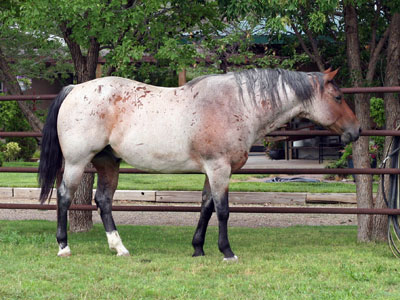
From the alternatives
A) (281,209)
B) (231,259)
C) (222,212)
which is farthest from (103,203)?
(281,209)

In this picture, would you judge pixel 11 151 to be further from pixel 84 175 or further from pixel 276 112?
pixel 276 112

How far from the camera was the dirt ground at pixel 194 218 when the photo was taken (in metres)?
9.59

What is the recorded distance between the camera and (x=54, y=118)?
19.7 feet

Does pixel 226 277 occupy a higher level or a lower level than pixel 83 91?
lower

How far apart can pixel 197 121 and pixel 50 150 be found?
1.52m

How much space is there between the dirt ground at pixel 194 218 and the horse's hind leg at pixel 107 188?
345cm

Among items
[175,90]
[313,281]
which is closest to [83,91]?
[175,90]

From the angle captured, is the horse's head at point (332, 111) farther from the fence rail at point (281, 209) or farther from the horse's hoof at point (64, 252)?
the horse's hoof at point (64, 252)

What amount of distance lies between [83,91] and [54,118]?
420mm

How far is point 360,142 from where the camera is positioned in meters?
6.94

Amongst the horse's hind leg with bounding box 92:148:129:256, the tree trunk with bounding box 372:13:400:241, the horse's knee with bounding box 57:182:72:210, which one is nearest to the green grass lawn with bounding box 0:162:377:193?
the tree trunk with bounding box 372:13:400:241

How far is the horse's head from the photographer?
563 cm

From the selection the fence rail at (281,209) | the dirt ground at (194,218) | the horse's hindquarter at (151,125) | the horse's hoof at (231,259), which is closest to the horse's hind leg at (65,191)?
the horse's hindquarter at (151,125)

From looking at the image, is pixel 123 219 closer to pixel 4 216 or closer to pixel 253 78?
pixel 4 216
